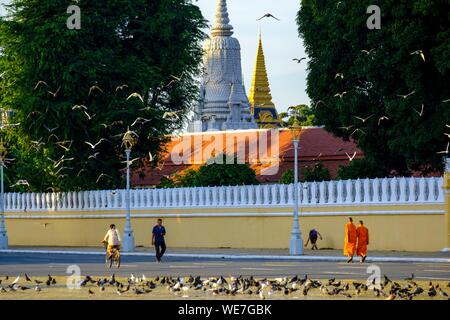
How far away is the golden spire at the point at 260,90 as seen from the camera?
160 metres

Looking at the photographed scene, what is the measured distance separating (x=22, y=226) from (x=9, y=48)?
9.07 meters

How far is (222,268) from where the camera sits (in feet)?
131

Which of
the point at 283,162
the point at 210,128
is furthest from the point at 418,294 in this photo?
the point at 210,128

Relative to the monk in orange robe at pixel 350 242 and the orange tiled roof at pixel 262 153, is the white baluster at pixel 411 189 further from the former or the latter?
the orange tiled roof at pixel 262 153

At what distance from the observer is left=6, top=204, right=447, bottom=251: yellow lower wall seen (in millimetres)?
48906

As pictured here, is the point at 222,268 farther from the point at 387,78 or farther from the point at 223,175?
the point at 223,175

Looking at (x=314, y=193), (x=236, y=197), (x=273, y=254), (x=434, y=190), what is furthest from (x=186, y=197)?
(x=434, y=190)

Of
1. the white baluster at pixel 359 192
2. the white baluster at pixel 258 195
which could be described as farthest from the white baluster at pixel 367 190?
the white baluster at pixel 258 195

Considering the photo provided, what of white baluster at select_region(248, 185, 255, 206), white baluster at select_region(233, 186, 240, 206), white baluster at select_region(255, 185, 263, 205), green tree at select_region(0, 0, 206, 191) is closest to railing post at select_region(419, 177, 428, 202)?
white baluster at select_region(255, 185, 263, 205)

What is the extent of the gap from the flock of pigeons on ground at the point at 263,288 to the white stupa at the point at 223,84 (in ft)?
343

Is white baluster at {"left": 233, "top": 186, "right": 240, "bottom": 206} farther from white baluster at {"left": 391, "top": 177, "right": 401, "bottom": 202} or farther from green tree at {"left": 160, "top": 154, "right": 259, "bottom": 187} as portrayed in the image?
white baluster at {"left": 391, "top": 177, "right": 401, "bottom": 202}
